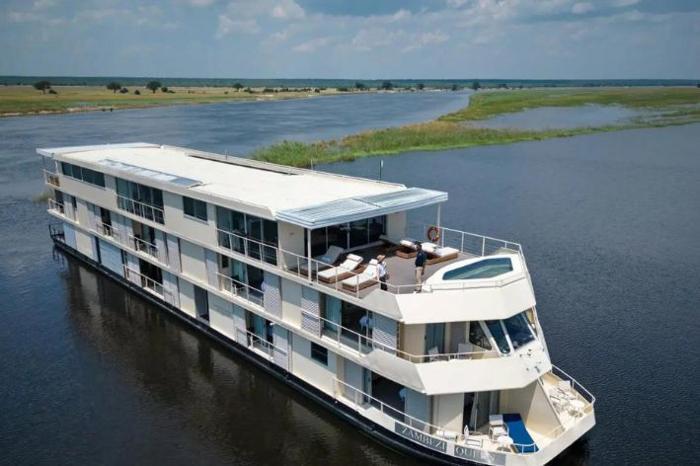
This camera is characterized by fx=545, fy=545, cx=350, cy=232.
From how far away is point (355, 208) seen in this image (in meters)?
20.2

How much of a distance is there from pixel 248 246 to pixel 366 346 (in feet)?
22.4

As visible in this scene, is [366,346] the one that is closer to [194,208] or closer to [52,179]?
[194,208]

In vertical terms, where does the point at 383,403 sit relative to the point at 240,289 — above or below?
below

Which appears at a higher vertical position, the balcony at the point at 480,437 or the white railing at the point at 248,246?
the white railing at the point at 248,246

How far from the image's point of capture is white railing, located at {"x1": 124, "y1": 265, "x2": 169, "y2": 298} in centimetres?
2911

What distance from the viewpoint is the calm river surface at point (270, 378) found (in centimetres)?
1969

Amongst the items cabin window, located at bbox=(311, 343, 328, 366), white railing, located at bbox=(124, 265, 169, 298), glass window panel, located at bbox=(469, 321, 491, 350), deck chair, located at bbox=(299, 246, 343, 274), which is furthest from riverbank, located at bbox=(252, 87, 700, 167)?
glass window panel, located at bbox=(469, 321, 491, 350)

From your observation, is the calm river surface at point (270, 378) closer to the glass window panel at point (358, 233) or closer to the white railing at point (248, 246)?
the white railing at point (248, 246)

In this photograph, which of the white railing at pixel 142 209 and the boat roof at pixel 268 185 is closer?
the boat roof at pixel 268 185

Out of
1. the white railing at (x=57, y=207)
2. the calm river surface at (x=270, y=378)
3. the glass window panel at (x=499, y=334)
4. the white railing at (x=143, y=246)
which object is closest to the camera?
the glass window panel at (x=499, y=334)

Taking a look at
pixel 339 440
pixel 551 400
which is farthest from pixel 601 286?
pixel 339 440

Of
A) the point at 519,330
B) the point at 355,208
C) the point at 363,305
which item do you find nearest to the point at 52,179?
the point at 355,208

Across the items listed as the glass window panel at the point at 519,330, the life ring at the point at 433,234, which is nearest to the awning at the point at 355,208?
the life ring at the point at 433,234

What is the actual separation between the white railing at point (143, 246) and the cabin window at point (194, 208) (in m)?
5.06
